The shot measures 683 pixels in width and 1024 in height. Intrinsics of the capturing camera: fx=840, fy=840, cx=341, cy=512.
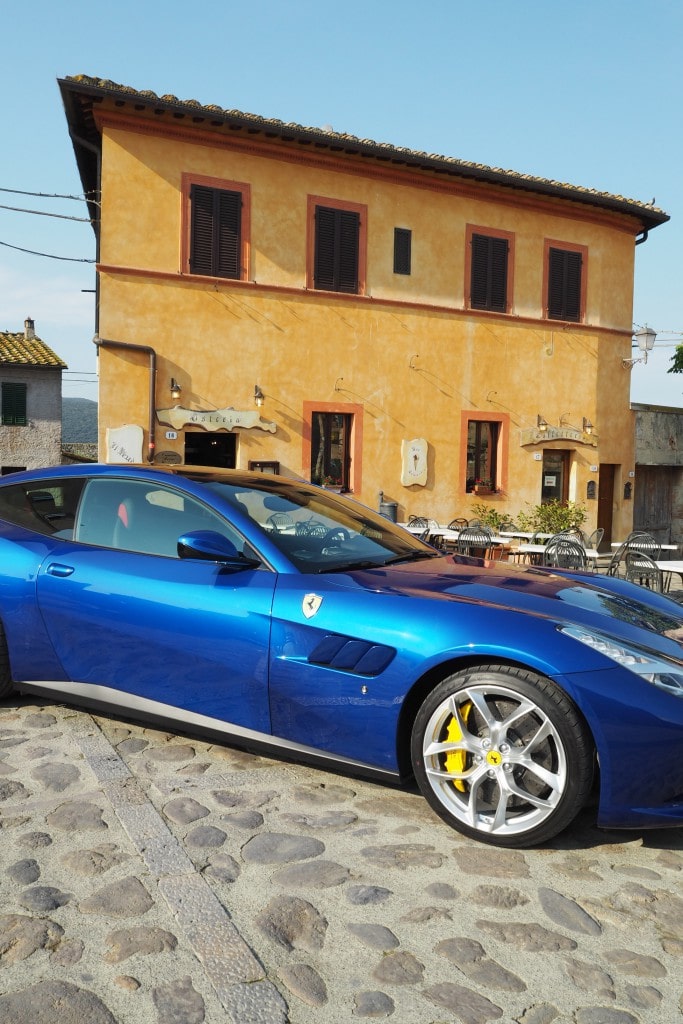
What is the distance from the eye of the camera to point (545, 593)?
11.5 feet

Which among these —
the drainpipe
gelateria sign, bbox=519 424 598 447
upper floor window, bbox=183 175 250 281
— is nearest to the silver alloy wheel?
the drainpipe

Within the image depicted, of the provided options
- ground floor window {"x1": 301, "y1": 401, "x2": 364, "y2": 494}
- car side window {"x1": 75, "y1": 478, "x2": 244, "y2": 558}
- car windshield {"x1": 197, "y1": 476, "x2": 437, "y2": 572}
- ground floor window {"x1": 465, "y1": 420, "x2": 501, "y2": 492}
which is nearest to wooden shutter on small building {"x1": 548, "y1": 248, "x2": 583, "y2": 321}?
ground floor window {"x1": 465, "y1": 420, "x2": 501, "y2": 492}

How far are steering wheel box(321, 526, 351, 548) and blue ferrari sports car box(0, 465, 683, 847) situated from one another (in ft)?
0.05

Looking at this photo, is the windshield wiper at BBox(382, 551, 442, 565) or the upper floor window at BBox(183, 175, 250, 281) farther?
the upper floor window at BBox(183, 175, 250, 281)

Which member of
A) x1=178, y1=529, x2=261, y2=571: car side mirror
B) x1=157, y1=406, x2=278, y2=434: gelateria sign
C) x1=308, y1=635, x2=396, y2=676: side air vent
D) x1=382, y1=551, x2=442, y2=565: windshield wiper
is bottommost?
x1=308, y1=635, x2=396, y2=676: side air vent

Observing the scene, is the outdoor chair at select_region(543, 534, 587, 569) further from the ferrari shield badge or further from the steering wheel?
the ferrari shield badge

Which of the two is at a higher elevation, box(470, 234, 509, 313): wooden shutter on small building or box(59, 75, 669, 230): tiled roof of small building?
box(59, 75, 669, 230): tiled roof of small building

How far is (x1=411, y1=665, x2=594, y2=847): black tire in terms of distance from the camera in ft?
9.39

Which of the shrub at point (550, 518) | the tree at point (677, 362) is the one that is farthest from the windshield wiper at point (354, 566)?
the tree at point (677, 362)

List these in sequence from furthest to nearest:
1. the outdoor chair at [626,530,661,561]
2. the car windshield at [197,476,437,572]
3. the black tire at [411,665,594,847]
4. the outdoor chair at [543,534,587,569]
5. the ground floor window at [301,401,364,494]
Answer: the ground floor window at [301,401,364,494], the outdoor chair at [626,530,661,561], the outdoor chair at [543,534,587,569], the car windshield at [197,476,437,572], the black tire at [411,665,594,847]

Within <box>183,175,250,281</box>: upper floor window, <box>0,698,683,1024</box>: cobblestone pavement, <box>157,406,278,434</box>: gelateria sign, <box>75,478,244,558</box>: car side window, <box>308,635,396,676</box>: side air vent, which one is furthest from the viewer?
<box>183,175,250,281</box>: upper floor window

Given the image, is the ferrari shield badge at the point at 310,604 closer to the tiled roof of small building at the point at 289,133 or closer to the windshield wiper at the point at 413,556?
the windshield wiper at the point at 413,556

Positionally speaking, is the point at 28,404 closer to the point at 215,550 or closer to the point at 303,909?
the point at 215,550

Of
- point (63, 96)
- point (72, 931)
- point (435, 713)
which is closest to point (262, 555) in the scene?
point (435, 713)
